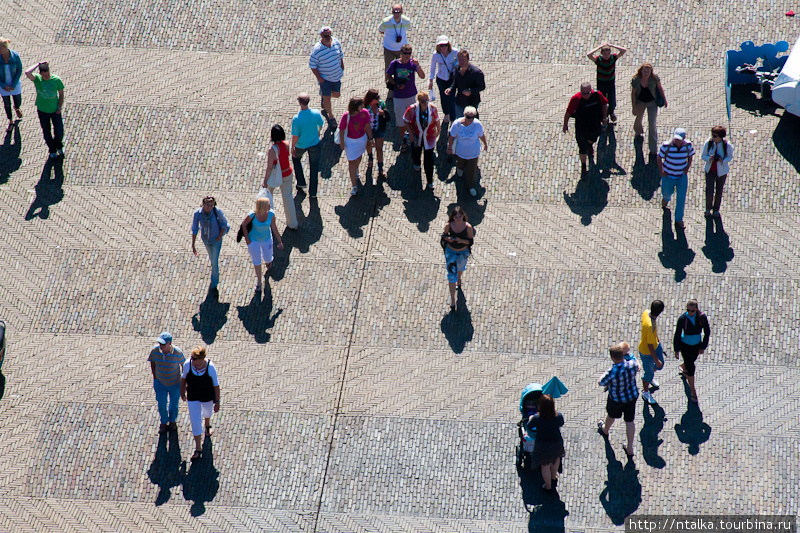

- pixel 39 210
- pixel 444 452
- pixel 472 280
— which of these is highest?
pixel 39 210

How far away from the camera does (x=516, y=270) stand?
1207 cm

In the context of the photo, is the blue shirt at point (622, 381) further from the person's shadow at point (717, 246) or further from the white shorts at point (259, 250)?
the white shorts at point (259, 250)

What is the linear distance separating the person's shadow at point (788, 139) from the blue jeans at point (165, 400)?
861 centimetres

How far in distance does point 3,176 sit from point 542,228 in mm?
7476

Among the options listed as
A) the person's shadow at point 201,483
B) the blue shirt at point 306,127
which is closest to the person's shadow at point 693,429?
the person's shadow at point 201,483

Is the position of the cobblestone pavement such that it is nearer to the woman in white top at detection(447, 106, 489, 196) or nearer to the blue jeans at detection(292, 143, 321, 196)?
the blue jeans at detection(292, 143, 321, 196)

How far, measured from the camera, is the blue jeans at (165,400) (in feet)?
33.4

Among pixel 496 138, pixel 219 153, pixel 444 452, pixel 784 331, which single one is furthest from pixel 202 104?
pixel 784 331

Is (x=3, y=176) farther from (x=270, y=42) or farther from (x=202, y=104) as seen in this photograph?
(x=270, y=42)

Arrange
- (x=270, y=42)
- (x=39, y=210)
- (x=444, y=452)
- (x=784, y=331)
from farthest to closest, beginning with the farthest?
1. (x=270, y=42)
2. (x=39, y=210)
3. (x=784, y=331)
4. (x=444, y=452)

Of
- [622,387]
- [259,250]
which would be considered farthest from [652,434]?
[259,250]

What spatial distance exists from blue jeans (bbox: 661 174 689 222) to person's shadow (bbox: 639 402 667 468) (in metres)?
2.96

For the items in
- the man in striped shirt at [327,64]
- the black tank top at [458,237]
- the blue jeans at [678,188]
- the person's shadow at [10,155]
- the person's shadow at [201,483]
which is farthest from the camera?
the man in striped shirt at [327,64]

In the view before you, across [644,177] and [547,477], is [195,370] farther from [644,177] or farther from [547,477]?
[644,177]
